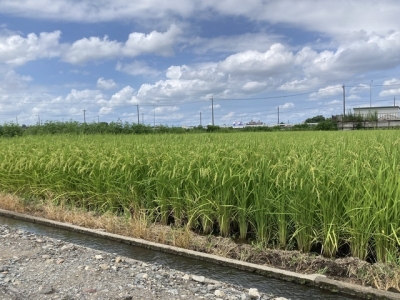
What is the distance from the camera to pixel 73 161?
25.1 feet

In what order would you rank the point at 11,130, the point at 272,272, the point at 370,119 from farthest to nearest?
1. the point at 370,119
2. the point at 11,130
3. the point at 272,272

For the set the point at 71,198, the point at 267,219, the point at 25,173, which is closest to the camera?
the point at 267,219

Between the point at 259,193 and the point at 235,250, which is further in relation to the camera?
the point at 259,193

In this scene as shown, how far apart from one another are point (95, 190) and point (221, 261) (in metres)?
3.65

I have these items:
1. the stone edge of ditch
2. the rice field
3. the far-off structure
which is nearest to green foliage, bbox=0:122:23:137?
the rice field

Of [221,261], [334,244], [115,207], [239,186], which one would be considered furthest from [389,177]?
[115,207]

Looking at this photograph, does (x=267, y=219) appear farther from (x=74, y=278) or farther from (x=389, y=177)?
(x=74, y=278)

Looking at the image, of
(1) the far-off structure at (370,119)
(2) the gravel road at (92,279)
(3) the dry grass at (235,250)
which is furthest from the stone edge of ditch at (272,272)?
(1) the far-off structure at (370,119)

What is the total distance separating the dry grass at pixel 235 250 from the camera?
365cm

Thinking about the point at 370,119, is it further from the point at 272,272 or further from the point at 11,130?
the point at 272,272

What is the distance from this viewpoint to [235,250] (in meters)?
4.62

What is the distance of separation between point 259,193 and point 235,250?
0.85m

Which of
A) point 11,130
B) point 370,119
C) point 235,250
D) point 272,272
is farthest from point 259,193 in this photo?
point 370,119

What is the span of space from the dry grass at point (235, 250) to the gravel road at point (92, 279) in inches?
29.7
